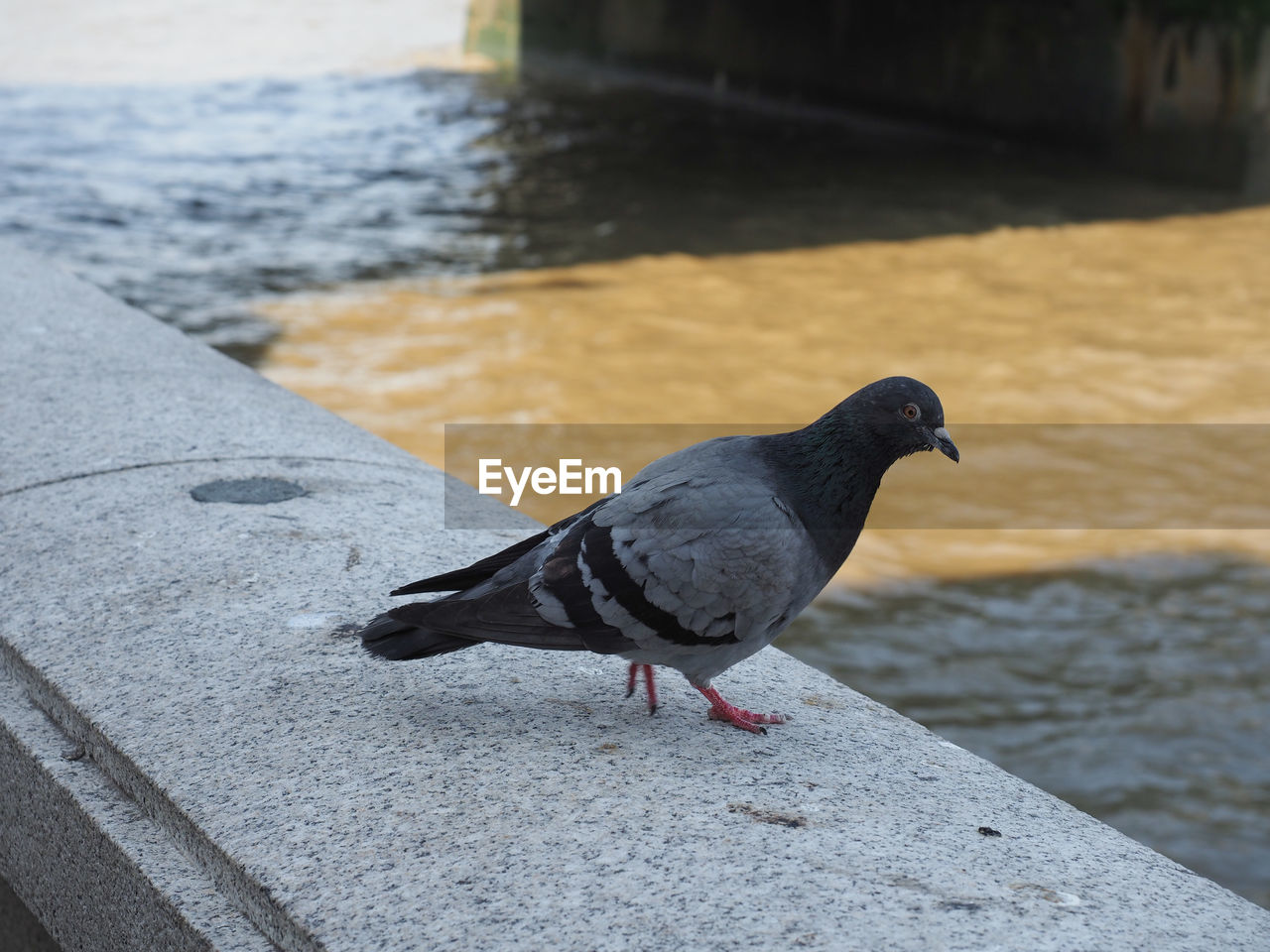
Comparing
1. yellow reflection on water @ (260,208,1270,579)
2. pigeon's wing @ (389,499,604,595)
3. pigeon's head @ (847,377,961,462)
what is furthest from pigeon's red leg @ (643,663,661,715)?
yellow reflection on water @ (260,208,1270,579)

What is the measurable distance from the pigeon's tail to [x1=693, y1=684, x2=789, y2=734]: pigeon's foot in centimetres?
51

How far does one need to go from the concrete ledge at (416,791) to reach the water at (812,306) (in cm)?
180

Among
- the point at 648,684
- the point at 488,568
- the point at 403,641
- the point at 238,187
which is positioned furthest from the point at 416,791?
the point at 238,187

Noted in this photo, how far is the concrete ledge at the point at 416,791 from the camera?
206 cm

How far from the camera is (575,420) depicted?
7023mm

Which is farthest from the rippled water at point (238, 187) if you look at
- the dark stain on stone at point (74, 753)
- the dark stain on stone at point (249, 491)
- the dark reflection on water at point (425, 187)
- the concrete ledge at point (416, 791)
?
the dark stain on stone at point (74, 753)

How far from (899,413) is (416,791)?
1134mm

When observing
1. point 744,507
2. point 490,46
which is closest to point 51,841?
point 744,507

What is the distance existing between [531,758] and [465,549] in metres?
1.00

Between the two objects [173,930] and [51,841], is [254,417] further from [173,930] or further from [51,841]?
[173,930]

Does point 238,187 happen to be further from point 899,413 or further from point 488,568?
point 899,413

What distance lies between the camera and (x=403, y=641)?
249cm

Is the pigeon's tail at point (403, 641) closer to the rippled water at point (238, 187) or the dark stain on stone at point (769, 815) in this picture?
the dark stain on stone at point (769, 815)

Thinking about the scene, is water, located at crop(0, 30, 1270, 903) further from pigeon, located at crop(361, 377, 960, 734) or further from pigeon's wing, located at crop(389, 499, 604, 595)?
pigeon's wing, located at crop(389, 499, 604, 595)
